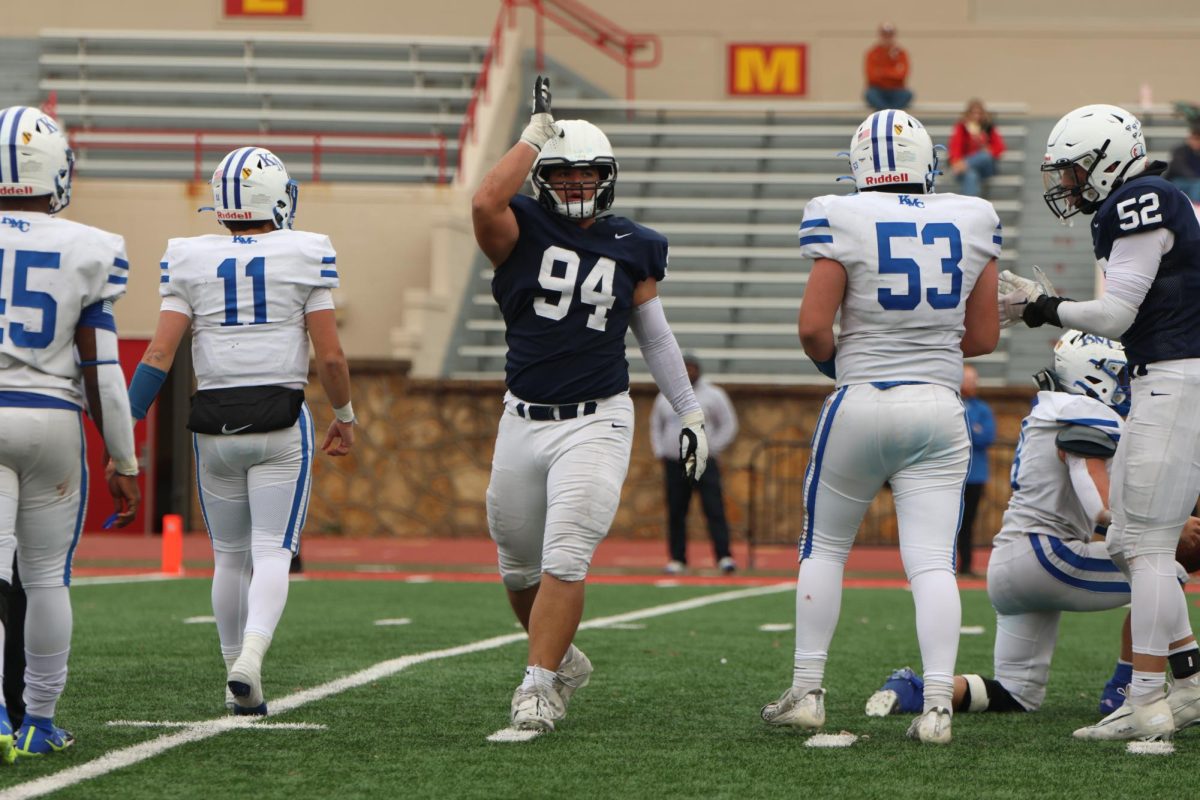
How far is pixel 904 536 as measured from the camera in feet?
18.7

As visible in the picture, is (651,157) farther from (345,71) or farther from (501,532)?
(501,532)

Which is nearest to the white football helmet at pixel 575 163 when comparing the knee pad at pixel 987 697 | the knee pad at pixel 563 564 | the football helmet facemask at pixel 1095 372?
the knee pad at pixel 563 564

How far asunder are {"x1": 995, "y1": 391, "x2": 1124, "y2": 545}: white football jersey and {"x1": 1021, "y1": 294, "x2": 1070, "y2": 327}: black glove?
0.50 m

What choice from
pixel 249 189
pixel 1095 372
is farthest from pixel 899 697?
pixel 249 189

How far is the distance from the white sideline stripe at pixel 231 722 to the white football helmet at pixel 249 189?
1.70 meters

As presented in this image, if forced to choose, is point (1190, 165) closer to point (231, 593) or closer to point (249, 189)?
point (249, 189)

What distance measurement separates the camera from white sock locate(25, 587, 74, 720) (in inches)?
203

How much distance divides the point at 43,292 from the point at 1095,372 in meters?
3.63

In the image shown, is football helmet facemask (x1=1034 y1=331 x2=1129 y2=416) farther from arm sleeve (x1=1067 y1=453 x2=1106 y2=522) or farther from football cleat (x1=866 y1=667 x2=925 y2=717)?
football cleat (x1=866 y1=667 x2=925 y2=717)

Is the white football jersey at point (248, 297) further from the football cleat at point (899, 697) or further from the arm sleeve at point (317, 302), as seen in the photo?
the football cleat at point (899, 697)

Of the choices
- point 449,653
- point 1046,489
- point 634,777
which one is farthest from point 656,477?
point 634,777

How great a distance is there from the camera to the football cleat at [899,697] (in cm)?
619

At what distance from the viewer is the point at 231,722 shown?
229 inches

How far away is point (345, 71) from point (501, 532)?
18193 mm
